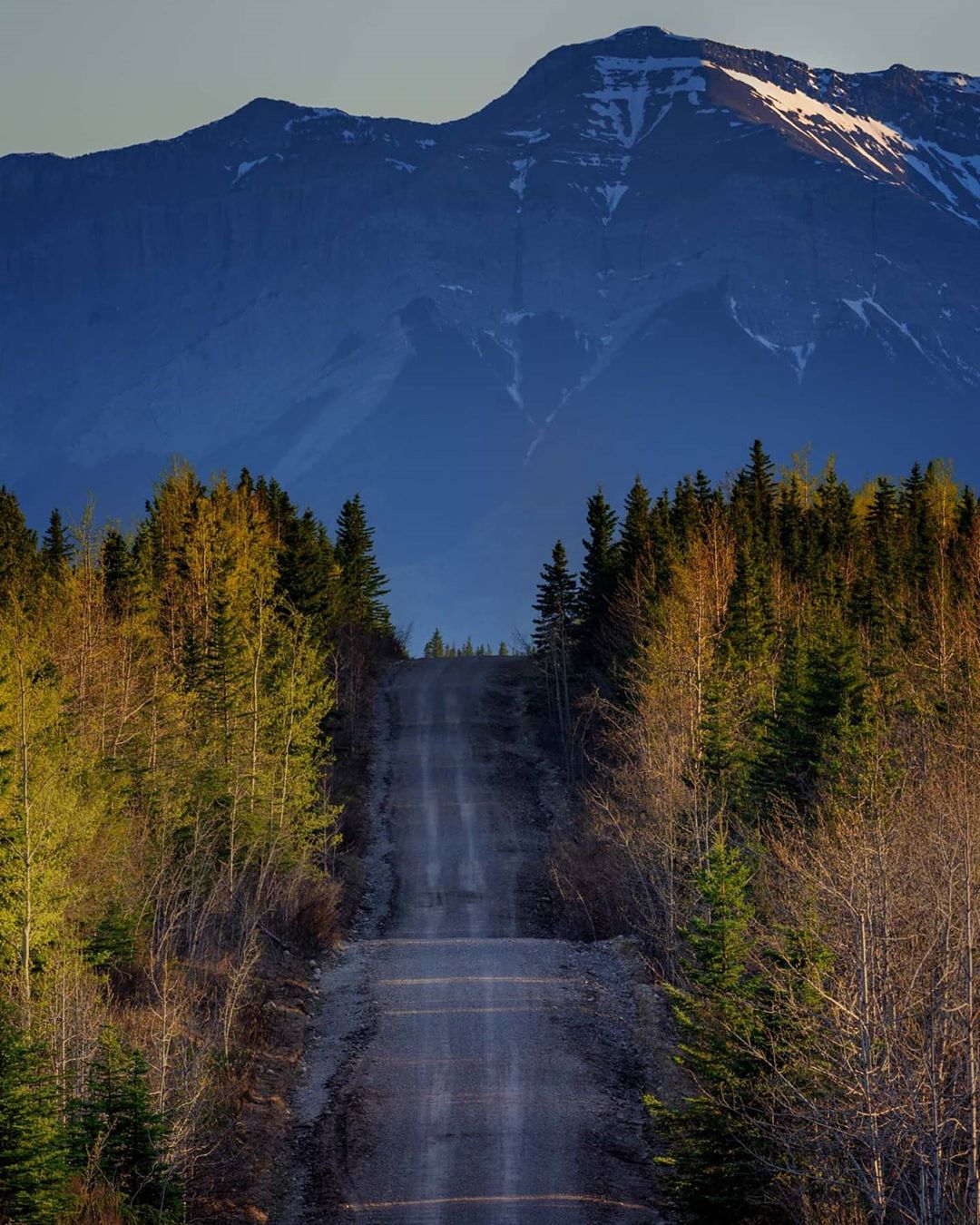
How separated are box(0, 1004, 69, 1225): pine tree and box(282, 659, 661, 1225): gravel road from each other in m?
4.67

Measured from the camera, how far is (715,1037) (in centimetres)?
2509

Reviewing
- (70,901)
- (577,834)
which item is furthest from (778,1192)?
(577,834)

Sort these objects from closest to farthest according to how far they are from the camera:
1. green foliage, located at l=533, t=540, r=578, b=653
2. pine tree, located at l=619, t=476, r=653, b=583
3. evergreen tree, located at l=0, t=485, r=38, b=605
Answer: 1. evergreen tree, located at l=0, t=485, r=38, b=605
2. pine tree, located at l=619, t=476, r=653, b=583
3. green foliage, located at l=533, t=540, r=578, b=653

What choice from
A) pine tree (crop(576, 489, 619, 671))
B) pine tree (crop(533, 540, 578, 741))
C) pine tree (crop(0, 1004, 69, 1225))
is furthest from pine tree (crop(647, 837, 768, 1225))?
pine tree (crop(533, 540, 578, 741))

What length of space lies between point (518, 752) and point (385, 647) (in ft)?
86.7

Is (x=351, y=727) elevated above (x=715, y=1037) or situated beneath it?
elevated above

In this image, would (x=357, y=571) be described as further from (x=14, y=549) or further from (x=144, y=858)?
(x=144, y=858)

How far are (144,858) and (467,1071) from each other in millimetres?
11346

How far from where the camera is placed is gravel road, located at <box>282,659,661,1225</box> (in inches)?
1059

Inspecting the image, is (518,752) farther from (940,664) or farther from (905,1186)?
(905,1186)

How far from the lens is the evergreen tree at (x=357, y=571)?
9406 cm

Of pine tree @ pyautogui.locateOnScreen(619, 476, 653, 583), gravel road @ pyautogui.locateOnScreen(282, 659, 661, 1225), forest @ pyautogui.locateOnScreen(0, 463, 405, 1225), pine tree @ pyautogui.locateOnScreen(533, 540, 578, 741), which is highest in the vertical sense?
pine tree @ pyautogui.locateOnScreen(619, 476, 653, 583)

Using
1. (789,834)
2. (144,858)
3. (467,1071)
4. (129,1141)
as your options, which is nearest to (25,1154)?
(129,1141)

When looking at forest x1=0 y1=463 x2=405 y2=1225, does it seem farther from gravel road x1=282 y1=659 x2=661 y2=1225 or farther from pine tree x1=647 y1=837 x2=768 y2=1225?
pine tree x1=647 y1=837 x2=768 y2=1225
